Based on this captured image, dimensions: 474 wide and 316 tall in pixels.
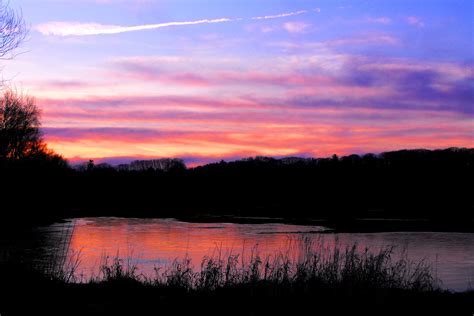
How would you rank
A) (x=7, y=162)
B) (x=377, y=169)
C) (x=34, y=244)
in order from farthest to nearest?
(x=377, y=169) → (x=7, y=162) → (x=34, y=244)

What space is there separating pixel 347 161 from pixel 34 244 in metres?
105

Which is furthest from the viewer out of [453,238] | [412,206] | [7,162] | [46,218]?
[412,206]

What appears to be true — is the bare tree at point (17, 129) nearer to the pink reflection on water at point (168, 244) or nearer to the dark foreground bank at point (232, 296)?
the pink reflection on water at point (168, 244)

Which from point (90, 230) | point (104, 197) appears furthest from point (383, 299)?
point (104, 197)

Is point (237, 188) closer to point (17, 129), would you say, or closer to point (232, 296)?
point (17, 129)

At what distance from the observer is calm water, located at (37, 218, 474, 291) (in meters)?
24.5

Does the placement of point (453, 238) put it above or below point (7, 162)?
below

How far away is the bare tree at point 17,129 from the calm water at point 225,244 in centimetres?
2537

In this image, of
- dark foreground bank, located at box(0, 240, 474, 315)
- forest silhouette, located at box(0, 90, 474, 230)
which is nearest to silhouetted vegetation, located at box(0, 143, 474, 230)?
forest silhouette, located at box(0, 90, 474, 230)

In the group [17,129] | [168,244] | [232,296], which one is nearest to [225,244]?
[168,244]

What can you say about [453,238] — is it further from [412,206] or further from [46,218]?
[412,206]

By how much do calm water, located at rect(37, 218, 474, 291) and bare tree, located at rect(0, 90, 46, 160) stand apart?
25.4 metres

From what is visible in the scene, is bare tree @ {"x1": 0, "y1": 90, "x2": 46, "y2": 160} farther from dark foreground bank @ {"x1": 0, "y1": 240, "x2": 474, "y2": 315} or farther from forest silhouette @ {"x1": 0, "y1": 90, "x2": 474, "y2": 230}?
dark foreground bank @ {"x1": 0, "y1": 240, "x2": 474, "y2": 315}

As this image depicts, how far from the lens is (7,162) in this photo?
66.6m
